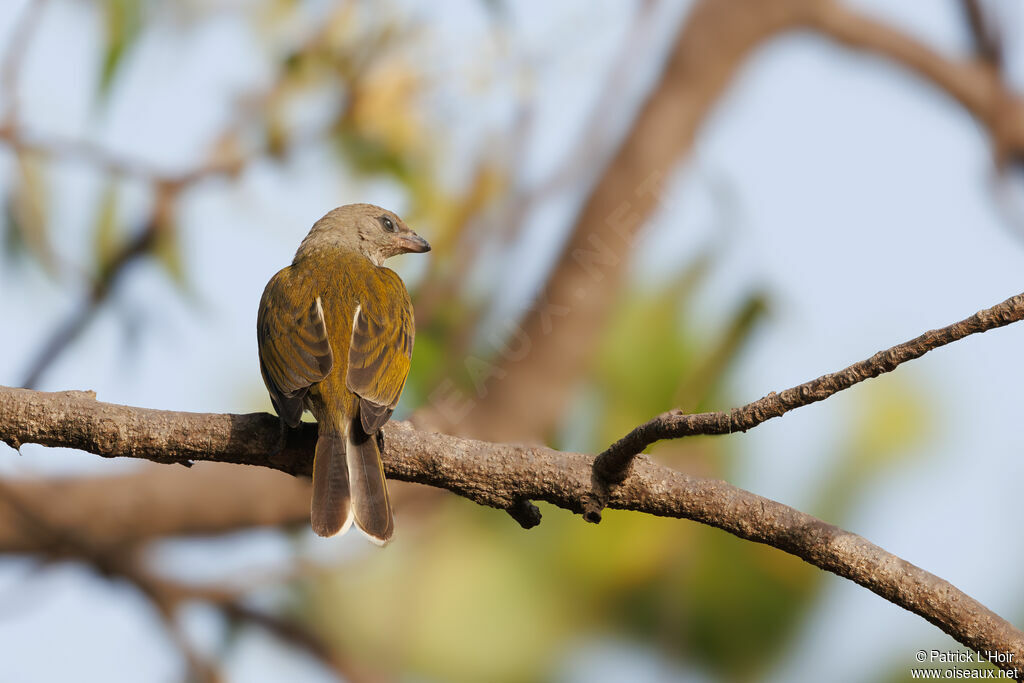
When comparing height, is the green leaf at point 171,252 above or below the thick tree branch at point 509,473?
above

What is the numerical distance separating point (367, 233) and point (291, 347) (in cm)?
155

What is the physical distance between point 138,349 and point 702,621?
313 cm

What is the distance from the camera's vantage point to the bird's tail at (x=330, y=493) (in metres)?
3.48

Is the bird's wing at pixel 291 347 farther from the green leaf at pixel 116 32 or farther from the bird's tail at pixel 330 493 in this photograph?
the green leaf at pixel 116 32

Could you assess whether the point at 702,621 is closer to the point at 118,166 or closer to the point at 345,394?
the point at 345,394

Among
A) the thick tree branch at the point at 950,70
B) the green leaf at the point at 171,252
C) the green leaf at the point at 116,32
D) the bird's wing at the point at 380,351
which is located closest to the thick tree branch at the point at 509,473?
the bird's wing at the point at 380,351

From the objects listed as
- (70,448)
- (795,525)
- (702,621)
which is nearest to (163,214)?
(70,448)

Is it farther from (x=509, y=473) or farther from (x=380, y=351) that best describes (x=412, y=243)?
(x=509, y=473)

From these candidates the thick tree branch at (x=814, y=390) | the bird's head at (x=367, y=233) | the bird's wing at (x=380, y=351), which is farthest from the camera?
the bird's head at (x=367, y=233)

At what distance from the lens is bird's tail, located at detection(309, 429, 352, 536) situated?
3.48 meters

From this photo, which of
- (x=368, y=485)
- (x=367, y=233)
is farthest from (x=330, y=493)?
(x=367, y=233)

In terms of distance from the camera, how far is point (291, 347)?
3992 mm

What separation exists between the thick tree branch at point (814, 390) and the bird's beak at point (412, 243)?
2960 mm

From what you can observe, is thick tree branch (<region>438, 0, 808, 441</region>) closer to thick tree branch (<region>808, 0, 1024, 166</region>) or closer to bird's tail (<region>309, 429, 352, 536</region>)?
thick tree branch (<region>808, 0, 1024, 166</region>)
